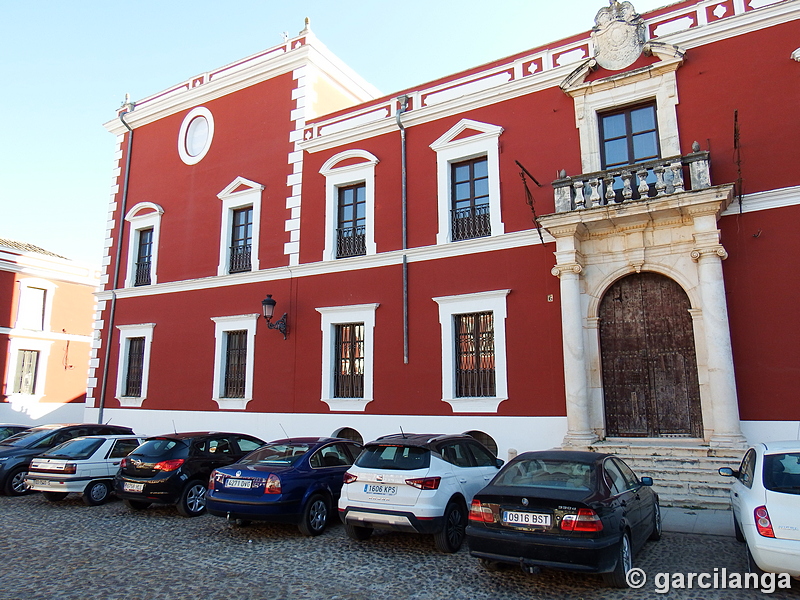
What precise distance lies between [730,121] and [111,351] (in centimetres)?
1837

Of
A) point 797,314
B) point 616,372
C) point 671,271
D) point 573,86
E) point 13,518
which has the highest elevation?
point 573,86

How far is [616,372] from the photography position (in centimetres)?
1153

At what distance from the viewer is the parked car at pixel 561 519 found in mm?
5422

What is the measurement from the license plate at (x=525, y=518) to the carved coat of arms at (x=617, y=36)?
10.2 m

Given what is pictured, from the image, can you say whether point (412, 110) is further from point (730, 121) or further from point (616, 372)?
point (616, 372)

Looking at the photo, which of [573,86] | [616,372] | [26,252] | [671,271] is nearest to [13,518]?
[616,372]

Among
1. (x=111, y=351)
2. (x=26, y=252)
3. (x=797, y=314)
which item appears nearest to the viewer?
(x=797, y=314)

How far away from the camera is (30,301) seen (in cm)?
2445

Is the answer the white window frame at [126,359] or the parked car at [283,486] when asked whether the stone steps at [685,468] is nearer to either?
the parked car at [283,486]

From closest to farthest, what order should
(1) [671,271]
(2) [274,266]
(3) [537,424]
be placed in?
(1) [671,271]
(3) [537,424]
(2) [274,266]

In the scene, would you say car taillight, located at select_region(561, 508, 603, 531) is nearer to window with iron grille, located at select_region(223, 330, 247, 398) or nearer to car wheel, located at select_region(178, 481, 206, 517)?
car wheel, located at select_region(178, 481, 206, 517)

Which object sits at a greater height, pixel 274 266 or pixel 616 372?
pixel 274 266

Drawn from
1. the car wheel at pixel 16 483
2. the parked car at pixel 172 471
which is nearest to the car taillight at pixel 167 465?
the parked car at pixel 172 471

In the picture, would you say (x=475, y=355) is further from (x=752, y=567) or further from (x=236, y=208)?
(x=236, y=208)
